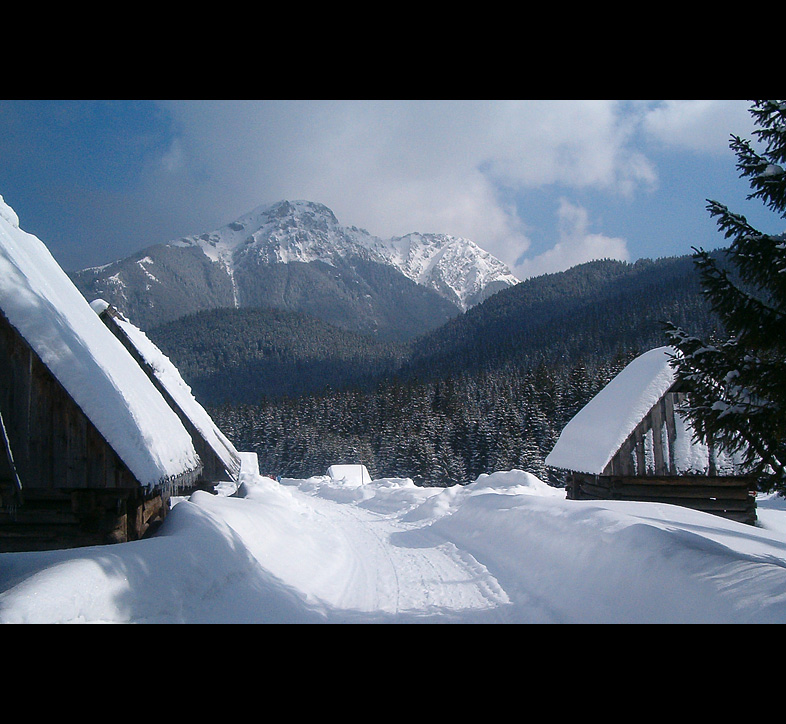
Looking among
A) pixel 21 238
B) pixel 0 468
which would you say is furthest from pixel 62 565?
pixel 21 238

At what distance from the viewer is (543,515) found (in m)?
12.0

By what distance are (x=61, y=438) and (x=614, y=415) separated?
14.2 m

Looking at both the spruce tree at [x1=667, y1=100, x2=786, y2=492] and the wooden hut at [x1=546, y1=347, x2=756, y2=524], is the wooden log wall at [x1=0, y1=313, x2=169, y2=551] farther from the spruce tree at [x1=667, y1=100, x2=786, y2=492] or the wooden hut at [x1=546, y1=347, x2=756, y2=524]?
the wooden hut at [x1=546, y1=347, x2=756, y2=524]

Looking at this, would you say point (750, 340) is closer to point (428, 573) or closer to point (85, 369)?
point (428, 573)

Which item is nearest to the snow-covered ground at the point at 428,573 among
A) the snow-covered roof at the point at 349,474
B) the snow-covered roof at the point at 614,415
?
the snow-covered roof at the point at 614,415

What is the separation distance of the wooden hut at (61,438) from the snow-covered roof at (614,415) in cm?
1188

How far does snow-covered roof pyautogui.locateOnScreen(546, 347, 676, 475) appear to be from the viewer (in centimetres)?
1521

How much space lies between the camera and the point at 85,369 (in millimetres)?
8125

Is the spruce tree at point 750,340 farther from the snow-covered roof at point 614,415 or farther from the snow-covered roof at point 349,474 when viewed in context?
the snow-covered roof at point 349,474

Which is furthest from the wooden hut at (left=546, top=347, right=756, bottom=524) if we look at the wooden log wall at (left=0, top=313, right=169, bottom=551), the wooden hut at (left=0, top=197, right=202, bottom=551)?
the wooden log wall at (left=0, top=313, right=169, bottom=551)

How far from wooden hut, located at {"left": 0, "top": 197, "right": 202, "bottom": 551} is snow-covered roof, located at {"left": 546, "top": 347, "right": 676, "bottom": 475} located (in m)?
11.9

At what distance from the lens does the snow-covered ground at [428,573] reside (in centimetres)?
548

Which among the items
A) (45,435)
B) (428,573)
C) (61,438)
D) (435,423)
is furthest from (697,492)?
(435,423)
